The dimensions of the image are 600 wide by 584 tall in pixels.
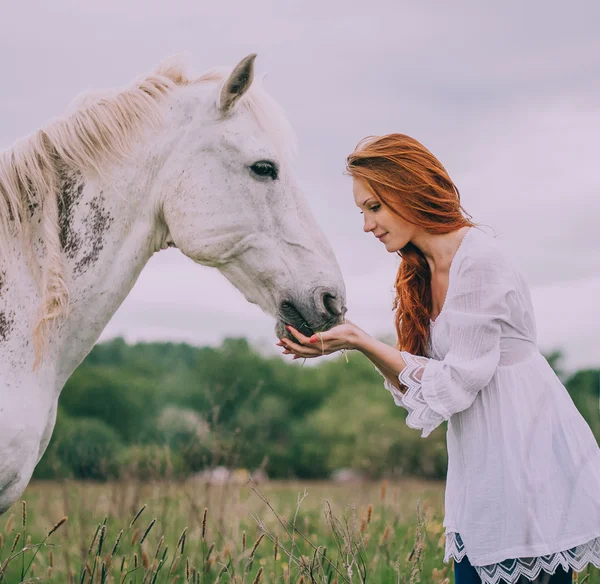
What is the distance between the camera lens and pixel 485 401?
8.14ft

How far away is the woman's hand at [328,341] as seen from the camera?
2607mm

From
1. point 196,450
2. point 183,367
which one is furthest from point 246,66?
point 183,367

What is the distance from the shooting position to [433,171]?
8.84ft

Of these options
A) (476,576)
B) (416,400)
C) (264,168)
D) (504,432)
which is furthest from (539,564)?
(264,168)

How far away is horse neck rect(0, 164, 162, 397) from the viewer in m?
2.62

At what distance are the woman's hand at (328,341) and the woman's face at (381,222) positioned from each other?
396 mm

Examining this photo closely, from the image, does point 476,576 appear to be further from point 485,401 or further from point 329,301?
point 329,301

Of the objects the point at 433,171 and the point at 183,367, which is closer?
the point at 433,171

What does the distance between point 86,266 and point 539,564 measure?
82.5 inches

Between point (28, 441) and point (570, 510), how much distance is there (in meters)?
2.02

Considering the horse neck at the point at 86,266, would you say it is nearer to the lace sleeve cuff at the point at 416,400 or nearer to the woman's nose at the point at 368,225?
the woman's nose at the point at 368,225

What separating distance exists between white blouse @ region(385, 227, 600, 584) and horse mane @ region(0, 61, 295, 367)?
46.4 inches

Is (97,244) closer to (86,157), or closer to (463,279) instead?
(86,157)

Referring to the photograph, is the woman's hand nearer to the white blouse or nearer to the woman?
the woman
